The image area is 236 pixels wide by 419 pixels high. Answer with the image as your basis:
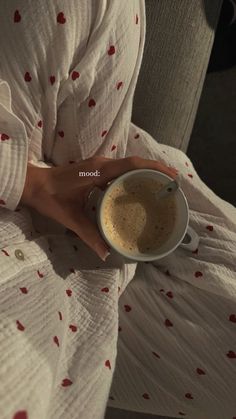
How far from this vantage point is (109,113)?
26.6 inches

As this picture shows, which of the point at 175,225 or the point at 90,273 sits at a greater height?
the point at 175,225

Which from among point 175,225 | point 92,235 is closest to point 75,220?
point 92,235

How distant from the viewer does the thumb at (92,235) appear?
65 cm

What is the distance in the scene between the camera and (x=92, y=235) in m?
0.65

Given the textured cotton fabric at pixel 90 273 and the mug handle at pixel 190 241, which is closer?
the textured cotton fabric at pixel 90 273

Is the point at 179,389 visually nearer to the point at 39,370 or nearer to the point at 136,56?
the point at 39,370

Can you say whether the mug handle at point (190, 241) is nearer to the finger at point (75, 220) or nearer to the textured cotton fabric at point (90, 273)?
the textured cotton fabric at point (90, 273)

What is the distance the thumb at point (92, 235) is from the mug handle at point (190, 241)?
13cm

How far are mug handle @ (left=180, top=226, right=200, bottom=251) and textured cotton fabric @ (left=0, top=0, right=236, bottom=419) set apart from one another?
17 mm

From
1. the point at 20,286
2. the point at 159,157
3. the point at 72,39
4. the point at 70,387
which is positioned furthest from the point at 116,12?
the point at 70,387

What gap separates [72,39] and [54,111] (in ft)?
0.33

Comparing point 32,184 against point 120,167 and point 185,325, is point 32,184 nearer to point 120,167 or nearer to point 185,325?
point 120,167

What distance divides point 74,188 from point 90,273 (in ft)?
0.43

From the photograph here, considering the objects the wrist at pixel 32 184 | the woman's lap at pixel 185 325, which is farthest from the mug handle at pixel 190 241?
the wrist at pixel 32 184
